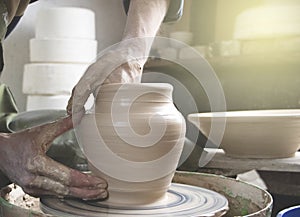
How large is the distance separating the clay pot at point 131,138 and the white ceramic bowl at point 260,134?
64 cm

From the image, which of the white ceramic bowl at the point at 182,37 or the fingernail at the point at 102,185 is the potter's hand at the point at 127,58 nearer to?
the fingernail at the point at 102,185

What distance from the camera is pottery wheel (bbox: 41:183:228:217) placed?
0.87 m

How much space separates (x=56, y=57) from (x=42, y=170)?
1978 mm

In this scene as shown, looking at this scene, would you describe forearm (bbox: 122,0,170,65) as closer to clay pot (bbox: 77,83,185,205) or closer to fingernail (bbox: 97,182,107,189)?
clay pot (bbox: 77,83,185,205)

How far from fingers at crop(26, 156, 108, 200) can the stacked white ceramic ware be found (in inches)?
73.3

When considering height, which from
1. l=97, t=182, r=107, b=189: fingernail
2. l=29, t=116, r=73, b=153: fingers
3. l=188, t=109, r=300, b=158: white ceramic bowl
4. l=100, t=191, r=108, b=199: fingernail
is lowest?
l=188, t=109, r=300, b=158: white ceramic bowl

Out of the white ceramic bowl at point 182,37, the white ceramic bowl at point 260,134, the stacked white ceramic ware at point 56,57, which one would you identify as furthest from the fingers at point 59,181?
the white ceramic bowl at point 182,37

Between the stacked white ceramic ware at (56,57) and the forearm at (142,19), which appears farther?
the stacked white ceramic ware at (56,57)

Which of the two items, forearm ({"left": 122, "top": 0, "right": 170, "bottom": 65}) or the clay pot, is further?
forearm ({"left": 122, "top": 0, "right": 170, "bottom": 65})

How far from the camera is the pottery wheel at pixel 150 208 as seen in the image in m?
0.87

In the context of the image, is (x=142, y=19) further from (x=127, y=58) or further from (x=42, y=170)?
(x=42, y=170)

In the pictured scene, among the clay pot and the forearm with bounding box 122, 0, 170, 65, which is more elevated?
the forearm with bounding box 122, 0, 170, 65

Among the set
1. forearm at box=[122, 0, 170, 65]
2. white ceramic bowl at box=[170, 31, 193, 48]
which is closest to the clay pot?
forearm at box=[122, 0, 170, 65]

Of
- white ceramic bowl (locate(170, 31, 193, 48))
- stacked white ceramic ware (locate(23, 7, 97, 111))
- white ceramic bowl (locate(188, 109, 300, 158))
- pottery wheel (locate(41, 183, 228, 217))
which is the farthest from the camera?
white ceramic bowl (locate(170, 31, 193, 48))
